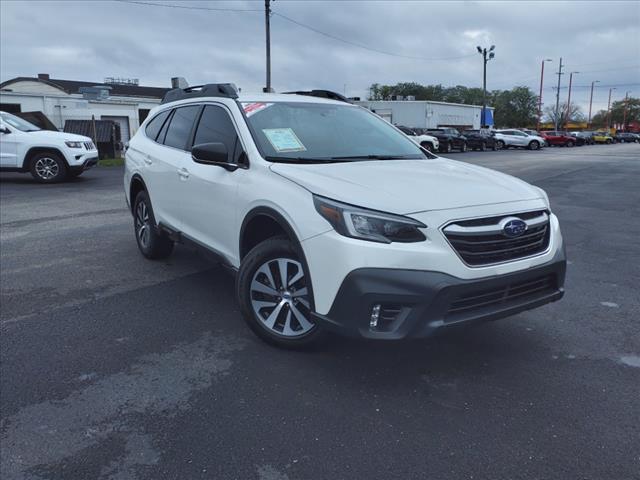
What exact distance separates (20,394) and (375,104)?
4395 centimetres

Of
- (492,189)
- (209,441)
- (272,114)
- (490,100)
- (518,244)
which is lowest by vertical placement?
(209,441)

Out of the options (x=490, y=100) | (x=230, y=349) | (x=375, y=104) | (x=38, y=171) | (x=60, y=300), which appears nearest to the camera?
(x=230, y=349)

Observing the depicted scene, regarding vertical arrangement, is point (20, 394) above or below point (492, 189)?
below

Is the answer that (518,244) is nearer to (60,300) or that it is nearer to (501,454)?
(501,454)

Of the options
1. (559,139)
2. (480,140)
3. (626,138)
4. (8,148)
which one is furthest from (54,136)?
(626,138)

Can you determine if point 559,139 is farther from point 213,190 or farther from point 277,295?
point 277,295

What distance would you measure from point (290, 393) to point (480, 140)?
37510mm

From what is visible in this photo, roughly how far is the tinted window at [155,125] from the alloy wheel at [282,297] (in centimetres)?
284

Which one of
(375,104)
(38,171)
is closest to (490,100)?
(375,104)

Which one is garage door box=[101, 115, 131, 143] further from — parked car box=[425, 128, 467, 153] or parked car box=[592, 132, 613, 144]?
parked car box=[592, 132, 613, 144]

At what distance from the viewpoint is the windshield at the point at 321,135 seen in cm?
398

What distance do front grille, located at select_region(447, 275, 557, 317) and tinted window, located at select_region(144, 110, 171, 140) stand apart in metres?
3.96

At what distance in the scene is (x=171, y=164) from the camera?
200 inches

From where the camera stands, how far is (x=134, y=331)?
4.16 m
